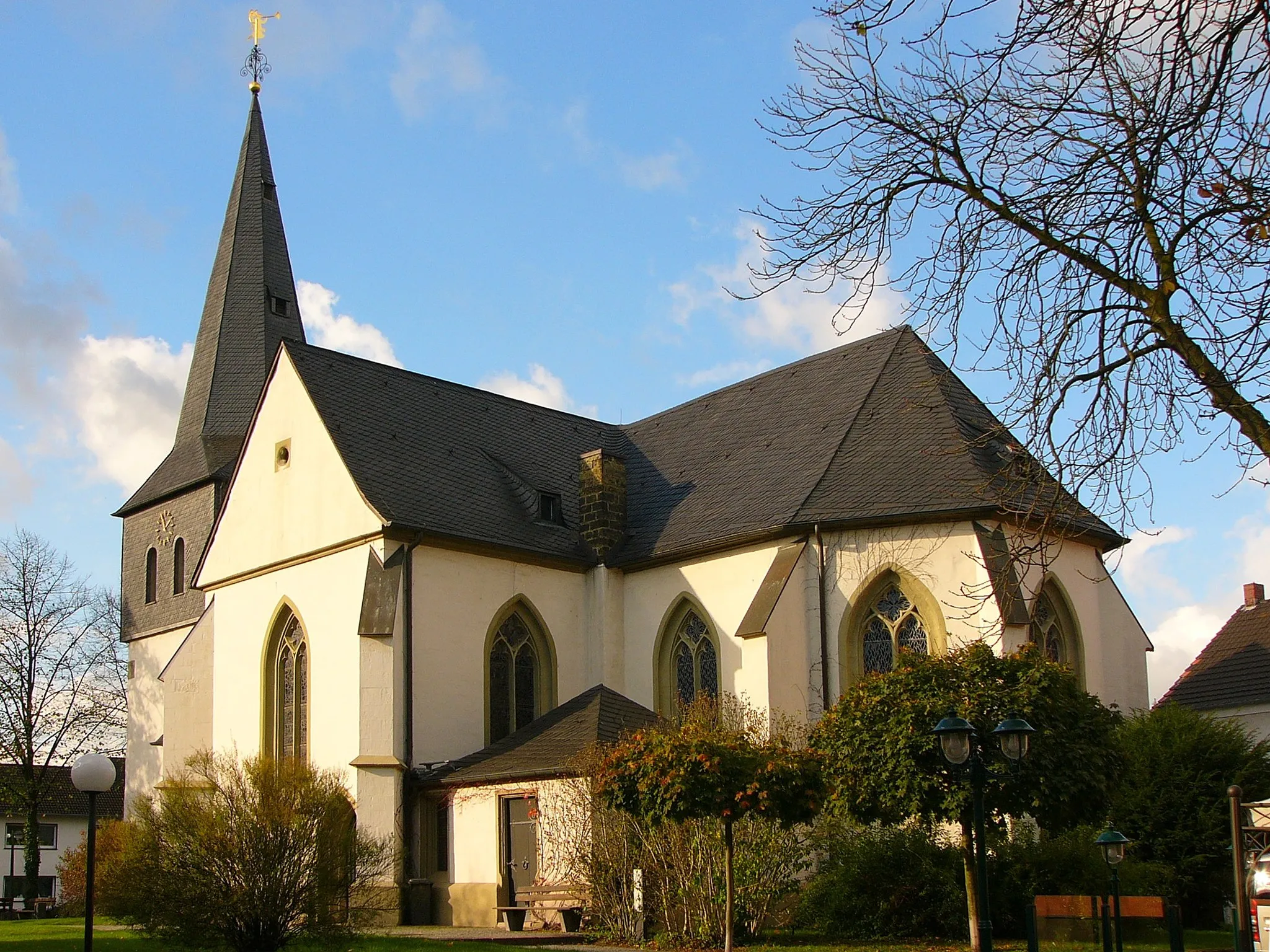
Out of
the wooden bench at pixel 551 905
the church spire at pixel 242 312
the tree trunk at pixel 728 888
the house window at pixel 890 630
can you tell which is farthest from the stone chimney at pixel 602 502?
the church spire at pixel 242 312

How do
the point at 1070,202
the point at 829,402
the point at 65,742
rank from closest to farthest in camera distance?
1. the point at 1070,202
2. the point at 829,402
3. the point at 65,742

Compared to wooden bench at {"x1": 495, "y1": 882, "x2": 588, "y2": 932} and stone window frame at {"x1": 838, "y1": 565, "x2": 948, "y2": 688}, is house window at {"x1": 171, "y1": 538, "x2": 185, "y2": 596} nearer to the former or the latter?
wooden bench at {"x1": 495, "y1": 882, "x2": 588, "y2": 932}

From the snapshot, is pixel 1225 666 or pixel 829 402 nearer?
pixel 829 402

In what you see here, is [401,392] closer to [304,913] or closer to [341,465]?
[341,465]

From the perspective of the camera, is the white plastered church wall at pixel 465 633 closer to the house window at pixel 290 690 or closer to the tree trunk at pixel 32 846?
the house window at pixel 290 690

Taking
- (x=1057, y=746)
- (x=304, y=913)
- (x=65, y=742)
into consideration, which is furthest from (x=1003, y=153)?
(x=65, y=742)

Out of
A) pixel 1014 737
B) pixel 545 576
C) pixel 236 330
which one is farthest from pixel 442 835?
pixel 236 330

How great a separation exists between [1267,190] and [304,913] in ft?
38.7

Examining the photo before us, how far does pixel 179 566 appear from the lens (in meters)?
37.4

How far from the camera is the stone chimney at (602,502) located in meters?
26.2

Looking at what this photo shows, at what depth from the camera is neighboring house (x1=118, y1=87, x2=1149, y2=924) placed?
21.9 meters

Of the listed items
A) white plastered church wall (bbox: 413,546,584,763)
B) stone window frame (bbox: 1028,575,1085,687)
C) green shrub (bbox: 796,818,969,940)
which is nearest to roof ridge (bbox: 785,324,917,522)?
stone window frame (bbox: 1028,575,1085,687)

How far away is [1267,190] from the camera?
319 inches

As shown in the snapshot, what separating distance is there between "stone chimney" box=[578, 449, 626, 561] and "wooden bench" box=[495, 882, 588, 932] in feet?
24.1
